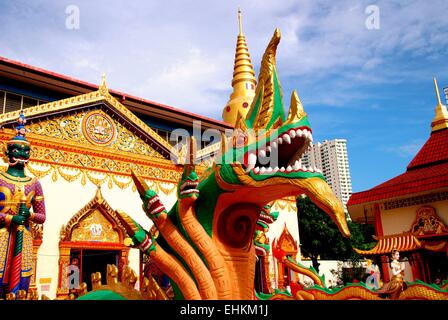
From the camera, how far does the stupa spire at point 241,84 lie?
19719mm

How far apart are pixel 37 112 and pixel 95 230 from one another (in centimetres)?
368

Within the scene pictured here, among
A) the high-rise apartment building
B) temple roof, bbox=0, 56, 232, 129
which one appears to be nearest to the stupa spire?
temple roof, bbox=0, 56, 232, 129

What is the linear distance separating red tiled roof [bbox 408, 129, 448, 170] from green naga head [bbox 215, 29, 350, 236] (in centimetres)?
1265

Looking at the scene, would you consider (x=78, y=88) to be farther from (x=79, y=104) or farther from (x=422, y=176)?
(x=422, y=176)

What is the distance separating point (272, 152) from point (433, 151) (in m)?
13.5

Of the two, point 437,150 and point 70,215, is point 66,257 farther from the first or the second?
point 437,150

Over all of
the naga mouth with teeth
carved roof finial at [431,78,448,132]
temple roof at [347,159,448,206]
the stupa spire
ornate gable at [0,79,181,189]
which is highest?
the stupa spire

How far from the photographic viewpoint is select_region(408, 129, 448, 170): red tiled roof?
1520cm

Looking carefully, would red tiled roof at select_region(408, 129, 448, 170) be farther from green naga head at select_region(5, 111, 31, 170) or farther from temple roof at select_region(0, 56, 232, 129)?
green naga head at select_region(5, 111, 31, 170)

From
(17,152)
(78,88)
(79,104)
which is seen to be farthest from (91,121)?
(17,152)

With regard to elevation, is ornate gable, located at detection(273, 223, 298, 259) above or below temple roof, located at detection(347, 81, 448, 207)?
below
